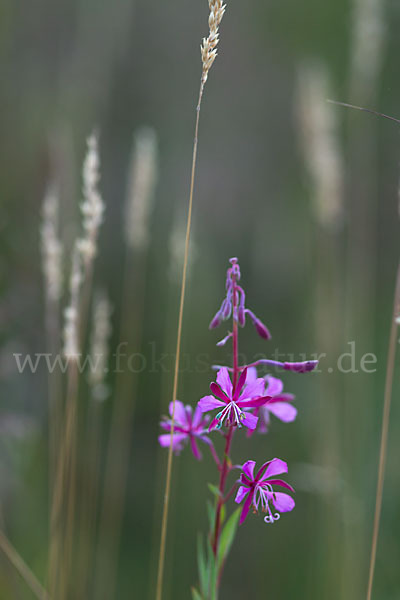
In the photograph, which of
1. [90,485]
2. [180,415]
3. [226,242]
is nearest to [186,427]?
[180,415]

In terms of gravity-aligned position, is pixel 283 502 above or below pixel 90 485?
above

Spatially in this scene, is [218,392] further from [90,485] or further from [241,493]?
[90,485]

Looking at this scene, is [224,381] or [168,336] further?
[168,336]

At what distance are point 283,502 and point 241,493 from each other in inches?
1.9

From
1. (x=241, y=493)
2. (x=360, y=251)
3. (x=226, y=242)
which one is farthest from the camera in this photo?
(x=226, y=242)

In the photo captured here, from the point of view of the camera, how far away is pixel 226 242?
2150mm

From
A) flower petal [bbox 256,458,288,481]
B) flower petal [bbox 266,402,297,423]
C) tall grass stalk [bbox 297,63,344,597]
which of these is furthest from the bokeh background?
flower petal [bbox 256,458,288,481]

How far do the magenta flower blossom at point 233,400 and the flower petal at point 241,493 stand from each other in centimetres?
6

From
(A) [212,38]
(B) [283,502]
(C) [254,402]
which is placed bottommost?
(B) [283,502]

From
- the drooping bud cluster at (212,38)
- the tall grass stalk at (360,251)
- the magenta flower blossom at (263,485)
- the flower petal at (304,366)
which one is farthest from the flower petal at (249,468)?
the tall grass stalk at (360,251)

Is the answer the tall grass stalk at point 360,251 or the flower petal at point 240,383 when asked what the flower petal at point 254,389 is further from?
the tall grass stalk at point 360,251

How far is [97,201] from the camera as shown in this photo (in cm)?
84

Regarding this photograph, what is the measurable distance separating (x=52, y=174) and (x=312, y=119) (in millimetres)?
738

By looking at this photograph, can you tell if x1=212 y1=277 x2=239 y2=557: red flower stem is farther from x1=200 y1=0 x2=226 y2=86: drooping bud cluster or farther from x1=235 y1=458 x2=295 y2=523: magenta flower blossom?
x1=200 y1=0 x2=226 y2=86: drooping bud cluster
